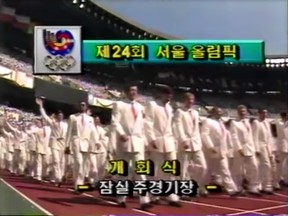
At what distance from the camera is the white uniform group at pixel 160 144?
392cm

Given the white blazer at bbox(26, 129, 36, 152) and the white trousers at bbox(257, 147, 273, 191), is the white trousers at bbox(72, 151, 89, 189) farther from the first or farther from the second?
the white trousers at bbox(257, 147, 273, 191)

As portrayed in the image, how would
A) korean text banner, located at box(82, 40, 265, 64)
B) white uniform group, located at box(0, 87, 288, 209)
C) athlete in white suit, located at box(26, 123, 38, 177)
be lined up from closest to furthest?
korean text banner, located at box(82, 40, 265, 64), white uniform group, located at box(0, 87, 288, 209), athlete in white suit, located at box(26, 123, 38, 177)

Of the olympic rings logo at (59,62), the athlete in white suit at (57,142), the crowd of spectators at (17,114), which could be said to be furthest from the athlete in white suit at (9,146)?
the olympic rings logo at (59,62)

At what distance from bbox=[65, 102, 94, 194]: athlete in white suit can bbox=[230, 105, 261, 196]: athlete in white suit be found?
3.18ft

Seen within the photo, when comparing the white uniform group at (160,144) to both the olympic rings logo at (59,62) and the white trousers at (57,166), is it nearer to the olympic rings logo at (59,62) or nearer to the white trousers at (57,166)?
the white trousers at (57,166)

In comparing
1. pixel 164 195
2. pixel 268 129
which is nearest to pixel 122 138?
pixel 164 195

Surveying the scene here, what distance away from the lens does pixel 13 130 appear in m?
3.96

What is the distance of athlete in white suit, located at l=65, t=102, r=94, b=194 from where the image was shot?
3938 millimetres

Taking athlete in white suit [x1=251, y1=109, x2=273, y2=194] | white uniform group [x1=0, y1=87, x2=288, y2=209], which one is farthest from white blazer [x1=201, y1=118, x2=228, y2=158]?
athlete in white suit [x1=251, y1=109, x2=273, y2=194]

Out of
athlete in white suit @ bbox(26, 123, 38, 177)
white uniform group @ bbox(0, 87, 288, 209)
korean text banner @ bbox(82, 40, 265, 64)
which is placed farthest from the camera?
athlete in white suit @ bbox(26, 123, 38, 177)

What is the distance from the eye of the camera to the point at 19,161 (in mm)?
3988

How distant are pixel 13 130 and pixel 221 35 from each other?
1513 millimetres

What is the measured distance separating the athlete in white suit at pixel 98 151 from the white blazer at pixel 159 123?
300 mm

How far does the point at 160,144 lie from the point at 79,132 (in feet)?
1.80
